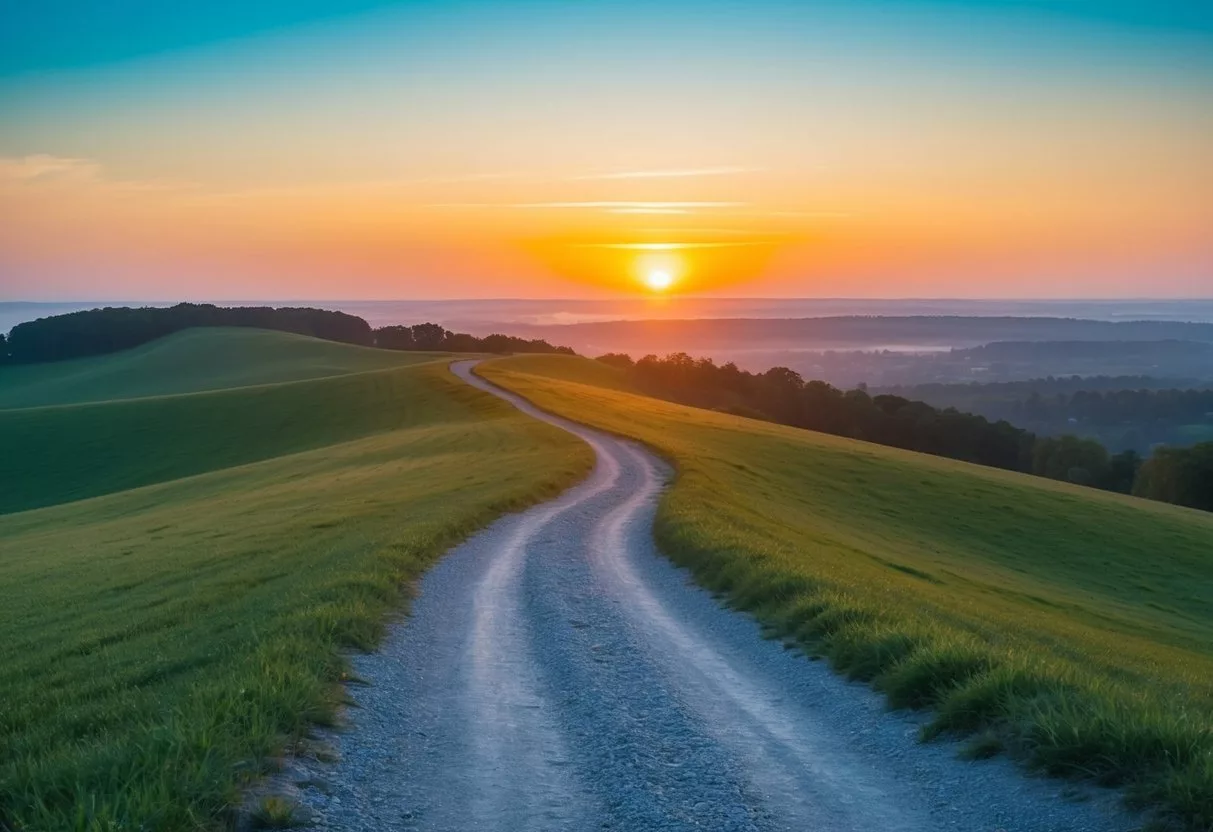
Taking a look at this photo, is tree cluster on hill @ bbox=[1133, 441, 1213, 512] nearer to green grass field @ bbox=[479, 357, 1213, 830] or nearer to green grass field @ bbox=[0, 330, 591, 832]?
green grass field @ bbox=[479, 357, 1213, 830]

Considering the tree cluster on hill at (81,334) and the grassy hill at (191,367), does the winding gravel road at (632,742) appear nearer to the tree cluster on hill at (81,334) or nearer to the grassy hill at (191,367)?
the grassy hill at (191,367)

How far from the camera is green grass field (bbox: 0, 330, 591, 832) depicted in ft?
24.5

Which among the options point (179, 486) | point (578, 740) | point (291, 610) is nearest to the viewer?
point (578, 740)

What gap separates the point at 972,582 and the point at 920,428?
300 ft

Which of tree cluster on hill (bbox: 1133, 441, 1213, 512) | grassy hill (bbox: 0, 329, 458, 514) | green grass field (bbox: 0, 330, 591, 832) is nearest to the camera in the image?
green grass field (bbox: 0, 330, 591, 832)

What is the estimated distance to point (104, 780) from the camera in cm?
706

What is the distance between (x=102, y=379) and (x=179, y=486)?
10695cm

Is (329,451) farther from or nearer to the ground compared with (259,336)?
nearer to the ground

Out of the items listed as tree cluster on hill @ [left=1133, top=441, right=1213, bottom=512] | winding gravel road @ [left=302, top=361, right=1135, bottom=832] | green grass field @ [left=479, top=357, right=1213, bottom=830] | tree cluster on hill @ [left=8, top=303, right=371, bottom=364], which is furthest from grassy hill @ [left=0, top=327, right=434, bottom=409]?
winding gravel road @ [left=302, top=361, right=1135, bottom=832]

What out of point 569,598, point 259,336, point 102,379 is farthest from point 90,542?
point 259,336

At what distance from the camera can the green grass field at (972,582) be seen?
8.09 metres

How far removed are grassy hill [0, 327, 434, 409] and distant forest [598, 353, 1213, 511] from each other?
39.4 m

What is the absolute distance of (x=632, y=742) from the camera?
9.52 metres

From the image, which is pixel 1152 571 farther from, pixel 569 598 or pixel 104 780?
pixel 104 780
